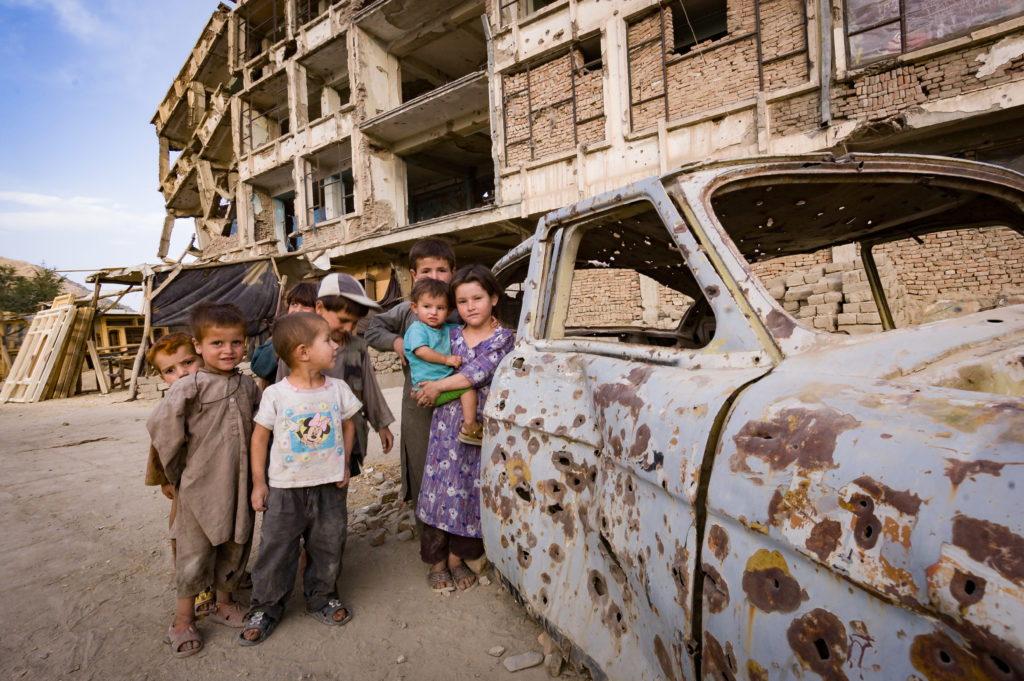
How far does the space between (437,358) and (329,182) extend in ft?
48.9

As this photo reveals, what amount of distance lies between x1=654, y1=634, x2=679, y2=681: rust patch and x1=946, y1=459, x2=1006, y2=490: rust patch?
2.48 feet

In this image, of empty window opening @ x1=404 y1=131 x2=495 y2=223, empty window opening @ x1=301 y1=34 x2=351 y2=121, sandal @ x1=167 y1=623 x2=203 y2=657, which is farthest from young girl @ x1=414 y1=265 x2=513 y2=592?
empty window opening @ x1=301 y1=34 x2=351 y2=121

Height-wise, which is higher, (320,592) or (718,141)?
(718,141)

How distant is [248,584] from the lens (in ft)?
8.32

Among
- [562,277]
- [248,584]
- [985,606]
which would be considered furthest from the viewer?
[248,584]

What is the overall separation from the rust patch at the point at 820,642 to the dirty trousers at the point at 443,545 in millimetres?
1821

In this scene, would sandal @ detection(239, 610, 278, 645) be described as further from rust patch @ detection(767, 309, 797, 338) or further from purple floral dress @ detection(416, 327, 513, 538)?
rust patch @ detection(767, 309, 797, 338)

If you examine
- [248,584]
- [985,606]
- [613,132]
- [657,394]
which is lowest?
[248,584]

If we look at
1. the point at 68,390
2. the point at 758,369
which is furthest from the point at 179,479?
the point at 68,390

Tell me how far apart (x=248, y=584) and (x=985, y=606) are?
2.91m

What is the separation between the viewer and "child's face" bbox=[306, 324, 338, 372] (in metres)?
2.03

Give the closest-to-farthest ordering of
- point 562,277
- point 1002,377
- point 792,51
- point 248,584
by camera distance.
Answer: point 1002,377
point 562,277
point 248,584
point 792,51

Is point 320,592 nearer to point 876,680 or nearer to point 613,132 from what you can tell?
point 876,680

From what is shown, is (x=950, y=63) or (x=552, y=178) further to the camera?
(x=552, y=178)
